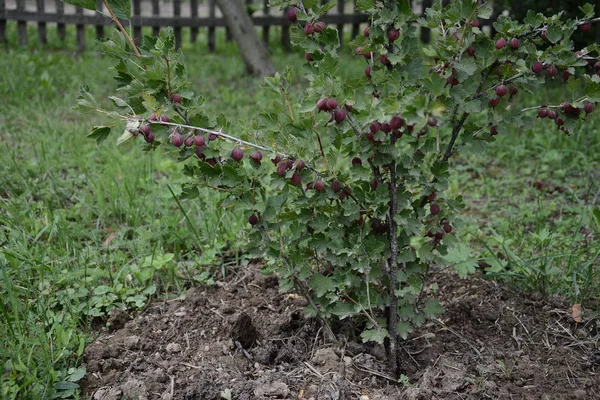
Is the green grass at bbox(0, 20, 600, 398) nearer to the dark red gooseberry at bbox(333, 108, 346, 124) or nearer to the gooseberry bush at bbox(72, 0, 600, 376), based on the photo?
the gooseberry bush at bbox(72, 0, 600, 376)

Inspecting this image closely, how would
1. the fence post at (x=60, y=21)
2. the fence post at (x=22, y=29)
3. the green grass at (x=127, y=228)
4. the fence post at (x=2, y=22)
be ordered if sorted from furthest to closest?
the fence post at (x=60, y=21), the fence post at (x=2, y=22), the fence post at (x=22, y=29), the green grass at (x=127, y=228)

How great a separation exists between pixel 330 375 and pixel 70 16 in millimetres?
8327

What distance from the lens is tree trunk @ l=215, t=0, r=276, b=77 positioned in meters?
6.89

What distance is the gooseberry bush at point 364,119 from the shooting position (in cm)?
176

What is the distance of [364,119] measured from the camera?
5.63 ft

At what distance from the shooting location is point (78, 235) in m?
2.96

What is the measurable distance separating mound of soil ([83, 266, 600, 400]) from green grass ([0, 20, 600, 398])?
14cm

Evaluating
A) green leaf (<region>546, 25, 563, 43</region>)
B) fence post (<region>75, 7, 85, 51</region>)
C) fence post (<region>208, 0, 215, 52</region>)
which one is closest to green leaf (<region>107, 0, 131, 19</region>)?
green leaf (<region>546, 25, 563, 43</region>)

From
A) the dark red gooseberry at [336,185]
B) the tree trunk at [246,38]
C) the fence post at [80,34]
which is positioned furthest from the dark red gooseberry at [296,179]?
the fence post at [80,34]

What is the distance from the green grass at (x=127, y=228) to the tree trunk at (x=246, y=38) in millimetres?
1838

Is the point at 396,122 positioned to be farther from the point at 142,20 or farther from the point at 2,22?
the point at 2,22

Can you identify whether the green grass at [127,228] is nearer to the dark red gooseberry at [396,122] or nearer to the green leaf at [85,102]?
the green leaf at [85,102]

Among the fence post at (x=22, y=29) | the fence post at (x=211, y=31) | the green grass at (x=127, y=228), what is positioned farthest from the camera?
the fence post at (x=211, y=31)

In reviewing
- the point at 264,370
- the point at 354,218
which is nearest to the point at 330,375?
the point at 264,370
